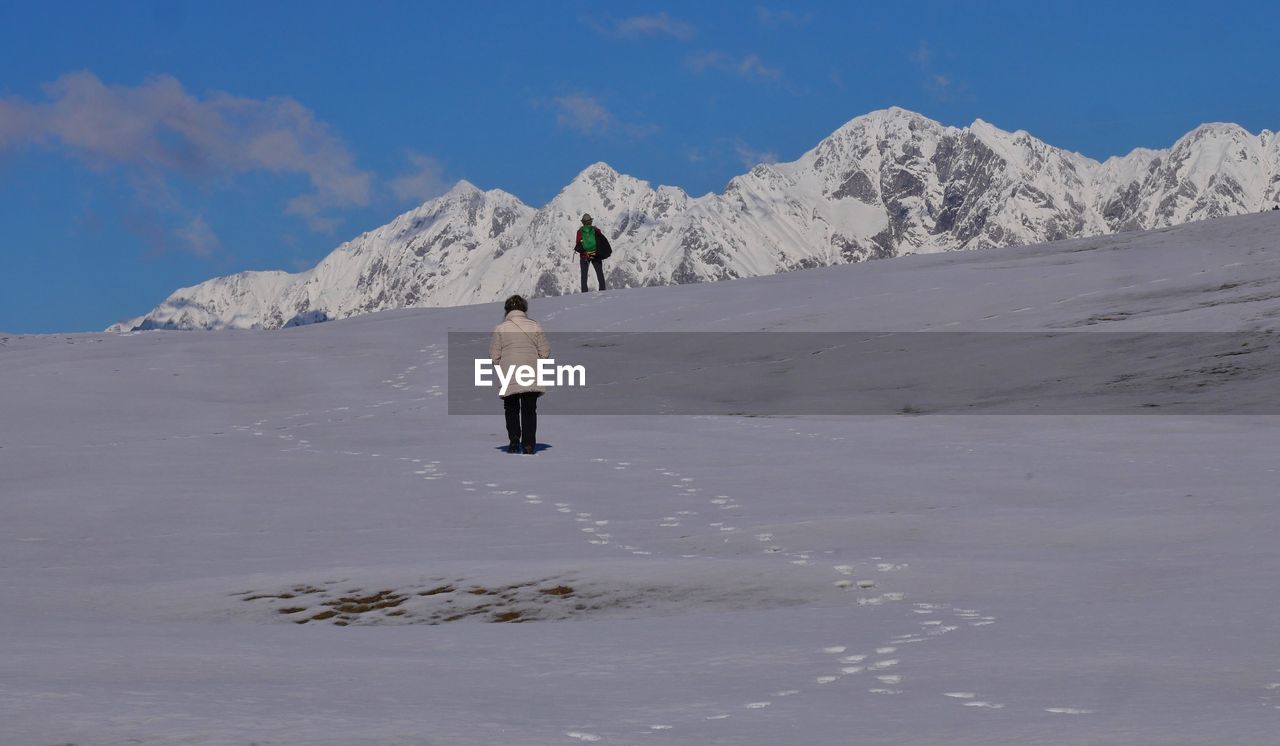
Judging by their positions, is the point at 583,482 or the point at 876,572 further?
the point at 583,482

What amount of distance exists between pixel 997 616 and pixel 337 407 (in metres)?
15.0

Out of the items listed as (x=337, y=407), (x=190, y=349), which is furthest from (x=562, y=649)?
(x=190, y=349)

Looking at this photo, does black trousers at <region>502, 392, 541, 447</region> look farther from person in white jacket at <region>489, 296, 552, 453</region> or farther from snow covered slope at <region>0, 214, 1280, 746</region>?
snow covered slope at <region>0, 214, 1280, 746</region>

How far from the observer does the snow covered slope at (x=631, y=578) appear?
5.41 meters

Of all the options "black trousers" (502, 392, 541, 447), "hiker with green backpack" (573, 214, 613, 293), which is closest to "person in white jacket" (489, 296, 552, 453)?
"black trousers" (502, 392, 541, 447)

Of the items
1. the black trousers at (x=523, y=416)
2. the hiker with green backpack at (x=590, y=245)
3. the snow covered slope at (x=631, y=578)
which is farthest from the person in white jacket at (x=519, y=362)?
the hiker with green backpack at (x=590, y=245)

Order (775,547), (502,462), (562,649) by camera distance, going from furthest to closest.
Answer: (502,462), (775,547), (562,649)

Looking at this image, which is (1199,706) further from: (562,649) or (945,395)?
(945,395)

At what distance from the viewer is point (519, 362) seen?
627 inches

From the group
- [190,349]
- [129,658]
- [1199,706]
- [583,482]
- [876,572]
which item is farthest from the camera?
[190,349]

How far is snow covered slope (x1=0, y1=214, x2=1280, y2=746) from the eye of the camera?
17.8 feet

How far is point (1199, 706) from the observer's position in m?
5.34

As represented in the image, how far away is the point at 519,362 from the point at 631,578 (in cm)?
753

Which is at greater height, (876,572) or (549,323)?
(549,323)
